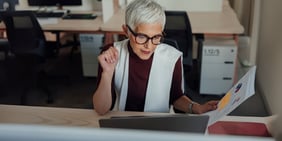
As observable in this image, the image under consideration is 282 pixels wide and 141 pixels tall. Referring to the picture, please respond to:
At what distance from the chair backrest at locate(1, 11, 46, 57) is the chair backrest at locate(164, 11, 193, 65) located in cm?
114

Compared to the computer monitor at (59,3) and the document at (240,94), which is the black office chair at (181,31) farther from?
the document at (240,94)

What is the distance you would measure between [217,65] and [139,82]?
66.1 inches

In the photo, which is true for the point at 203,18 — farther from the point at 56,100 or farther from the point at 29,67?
the point at 29,67

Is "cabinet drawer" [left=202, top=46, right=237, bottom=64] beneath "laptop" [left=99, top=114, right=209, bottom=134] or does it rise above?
beneath

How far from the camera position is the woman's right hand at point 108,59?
146 centimetres

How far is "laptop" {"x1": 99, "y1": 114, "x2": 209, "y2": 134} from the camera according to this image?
107cm

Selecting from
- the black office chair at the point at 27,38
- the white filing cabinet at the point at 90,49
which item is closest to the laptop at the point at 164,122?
the black office chair at the point at 27,38

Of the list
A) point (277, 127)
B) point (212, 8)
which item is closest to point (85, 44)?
point (212, 8)

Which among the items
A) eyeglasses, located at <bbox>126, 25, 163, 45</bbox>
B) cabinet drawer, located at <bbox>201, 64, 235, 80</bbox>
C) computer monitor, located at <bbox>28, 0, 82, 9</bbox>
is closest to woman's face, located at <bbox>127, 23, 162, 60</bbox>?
eyeglasses, located at <bbox>126, 25, 163, 45</bbox>

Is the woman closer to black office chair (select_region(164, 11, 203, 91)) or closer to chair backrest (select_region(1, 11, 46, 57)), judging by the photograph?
black office chair (select_region(164, 11, 203, 91))

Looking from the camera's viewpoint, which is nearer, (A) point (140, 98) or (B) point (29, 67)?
(A) point (140, 98)

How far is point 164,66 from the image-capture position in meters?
1.61

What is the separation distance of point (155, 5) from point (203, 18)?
6.58 feet

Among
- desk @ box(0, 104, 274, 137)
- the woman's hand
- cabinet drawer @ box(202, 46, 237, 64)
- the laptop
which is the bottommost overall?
cabinet drawer @ box(202, 46, 237, 64)
